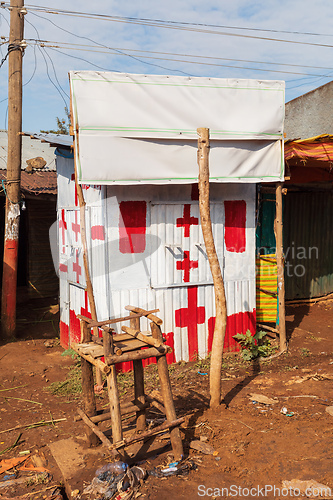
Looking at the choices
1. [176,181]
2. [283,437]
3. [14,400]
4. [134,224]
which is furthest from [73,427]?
[176,181]

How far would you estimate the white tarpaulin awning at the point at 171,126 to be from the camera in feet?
18.5

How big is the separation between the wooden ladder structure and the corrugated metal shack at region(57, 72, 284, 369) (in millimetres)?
1988

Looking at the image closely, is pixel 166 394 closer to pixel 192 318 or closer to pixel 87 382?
pixel 87 382

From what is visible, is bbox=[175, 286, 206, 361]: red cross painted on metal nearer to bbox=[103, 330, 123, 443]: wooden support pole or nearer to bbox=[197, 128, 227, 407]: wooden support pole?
bbox=[197, 128, 227, 407]: wooden support pole

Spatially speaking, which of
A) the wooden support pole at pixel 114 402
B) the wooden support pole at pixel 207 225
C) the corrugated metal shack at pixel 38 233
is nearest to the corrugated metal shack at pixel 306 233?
the wooden support pole at pixel 207 225

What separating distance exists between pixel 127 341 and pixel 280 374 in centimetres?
312

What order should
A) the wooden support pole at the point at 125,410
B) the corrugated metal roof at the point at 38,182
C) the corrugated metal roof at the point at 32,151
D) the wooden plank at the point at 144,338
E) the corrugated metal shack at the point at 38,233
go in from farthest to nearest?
the corrugated metal roof at the point at 32,151 < the corrugated metal shack at the point at 38,233 < the corrugated metal roof at the point at 38,182 < the wooden support pole at the point at 125,410 < the wooden plank at the point at 144,338

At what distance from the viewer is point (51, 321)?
31.0 feet

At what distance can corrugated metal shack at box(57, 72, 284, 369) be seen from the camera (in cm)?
573

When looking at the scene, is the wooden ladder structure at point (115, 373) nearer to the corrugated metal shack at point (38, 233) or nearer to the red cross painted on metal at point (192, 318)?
the red cross painted on metal at point (192, 318)

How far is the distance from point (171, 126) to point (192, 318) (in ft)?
9.78

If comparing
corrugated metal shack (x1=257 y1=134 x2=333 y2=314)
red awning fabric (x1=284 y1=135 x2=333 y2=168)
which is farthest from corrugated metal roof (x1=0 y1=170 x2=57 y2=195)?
red awning fabric (x1=284 y1=135 x2=333 y2=168)

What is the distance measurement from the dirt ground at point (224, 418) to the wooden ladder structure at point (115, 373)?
1.26 feet

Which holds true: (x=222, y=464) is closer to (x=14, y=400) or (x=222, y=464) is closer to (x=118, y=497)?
(x=118, y=497)
